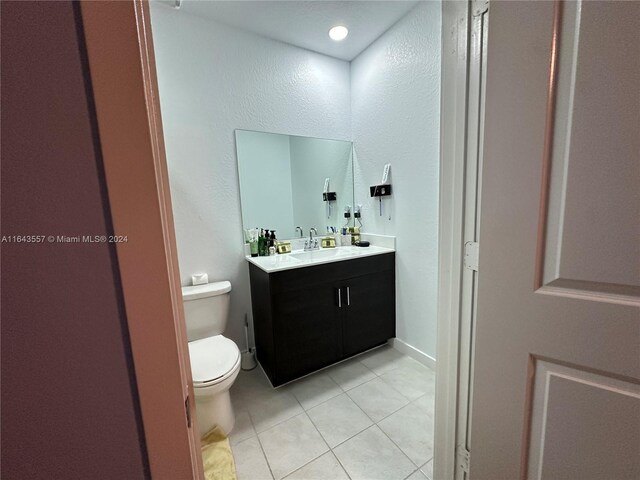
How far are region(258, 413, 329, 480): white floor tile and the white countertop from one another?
2.88ft

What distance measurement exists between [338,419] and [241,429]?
0.55 meters

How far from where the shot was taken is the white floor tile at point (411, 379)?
1682 mm

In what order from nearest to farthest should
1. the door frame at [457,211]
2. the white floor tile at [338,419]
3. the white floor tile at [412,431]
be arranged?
the door frame at [457,211] < the white floor tile at [412,431] < the white floor tile at [338,419]

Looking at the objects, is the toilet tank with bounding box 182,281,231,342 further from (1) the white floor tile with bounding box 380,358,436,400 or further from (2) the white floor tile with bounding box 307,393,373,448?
(1) the white floor tile with bounding box 380,358,436,400

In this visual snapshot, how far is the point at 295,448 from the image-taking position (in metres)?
1.31

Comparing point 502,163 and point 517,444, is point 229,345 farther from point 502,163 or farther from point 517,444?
point 502,163

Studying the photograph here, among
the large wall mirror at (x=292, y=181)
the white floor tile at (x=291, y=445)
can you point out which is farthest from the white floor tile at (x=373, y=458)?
the large wall mirror at (x=292, y=181)

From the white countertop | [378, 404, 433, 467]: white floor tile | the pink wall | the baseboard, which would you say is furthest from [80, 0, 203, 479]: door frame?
the baseboard

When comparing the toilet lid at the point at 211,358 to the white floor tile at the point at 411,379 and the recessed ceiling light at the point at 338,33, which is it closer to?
the white floor tile at the point at 411,379

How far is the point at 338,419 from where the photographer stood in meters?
1.49

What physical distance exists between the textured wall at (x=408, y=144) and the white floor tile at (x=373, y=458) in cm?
78

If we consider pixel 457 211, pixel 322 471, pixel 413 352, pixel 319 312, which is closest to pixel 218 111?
pixel 319 312

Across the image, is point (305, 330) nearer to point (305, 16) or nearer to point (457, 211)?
point (457, 211)

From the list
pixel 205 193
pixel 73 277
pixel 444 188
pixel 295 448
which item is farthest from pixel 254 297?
pixel 73 277
